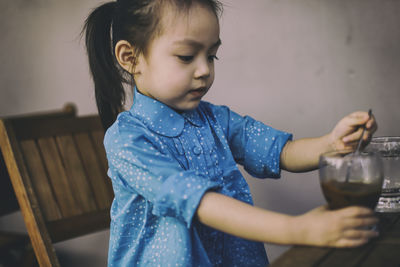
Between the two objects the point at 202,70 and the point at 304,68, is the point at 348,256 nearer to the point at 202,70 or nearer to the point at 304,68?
the point at 202,70

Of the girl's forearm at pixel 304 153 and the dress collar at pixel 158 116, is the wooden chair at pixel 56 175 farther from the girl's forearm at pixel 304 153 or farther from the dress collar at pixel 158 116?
the girl's forearm at pixel 304 153

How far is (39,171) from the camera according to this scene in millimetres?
1215

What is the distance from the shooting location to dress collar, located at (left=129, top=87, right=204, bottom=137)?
868 mm

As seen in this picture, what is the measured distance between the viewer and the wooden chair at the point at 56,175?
1112mm

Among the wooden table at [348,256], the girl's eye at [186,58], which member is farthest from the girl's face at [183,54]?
the wooden table at [348,256]

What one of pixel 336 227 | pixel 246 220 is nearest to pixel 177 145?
pixel 246 220

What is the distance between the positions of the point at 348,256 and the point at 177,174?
0.28 meters

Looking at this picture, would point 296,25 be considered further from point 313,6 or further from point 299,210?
point 299,210

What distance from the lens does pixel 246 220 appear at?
641mm

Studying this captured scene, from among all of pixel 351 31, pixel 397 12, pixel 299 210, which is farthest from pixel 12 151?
pixel 397 12

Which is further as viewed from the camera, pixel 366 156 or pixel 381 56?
pixel 381 56

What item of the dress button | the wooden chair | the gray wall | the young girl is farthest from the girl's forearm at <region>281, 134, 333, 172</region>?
the wooden chair

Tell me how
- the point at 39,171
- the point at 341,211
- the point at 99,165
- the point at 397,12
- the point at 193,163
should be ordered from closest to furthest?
the point at 341,211 < the point at 193,163 < the point at 397,12 < the point at 39,171 < the point at 99,165

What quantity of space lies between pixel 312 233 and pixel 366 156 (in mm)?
141
